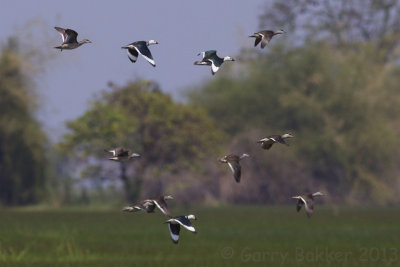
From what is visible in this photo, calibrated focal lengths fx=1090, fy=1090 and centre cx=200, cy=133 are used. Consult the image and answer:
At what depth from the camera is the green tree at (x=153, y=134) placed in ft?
178

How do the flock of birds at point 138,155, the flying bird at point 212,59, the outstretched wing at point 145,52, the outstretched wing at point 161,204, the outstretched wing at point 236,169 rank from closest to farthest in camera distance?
1. the outstretched wing at point 161,204
2. the outstretched wing at point 145,52
3. the outstretched wing at point 236,169
4. the flock of birds at point 138,155
5. the flying bird at point 212,59

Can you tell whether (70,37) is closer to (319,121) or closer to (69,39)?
(69,39)

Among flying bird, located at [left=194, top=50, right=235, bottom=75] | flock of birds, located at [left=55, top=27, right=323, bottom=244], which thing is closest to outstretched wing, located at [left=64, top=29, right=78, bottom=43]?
flock of birds, located at [left=55, top=27, right=323, bottom=244]

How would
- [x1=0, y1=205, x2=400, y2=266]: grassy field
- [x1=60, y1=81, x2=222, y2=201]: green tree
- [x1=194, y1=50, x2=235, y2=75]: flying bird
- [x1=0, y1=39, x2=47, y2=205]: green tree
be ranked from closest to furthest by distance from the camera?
[x1=194, y1=50, x2=235, y2=75]: flying bird, [x1=0, y1=205, x2=400, y2=266]: grassy field, [x1=60, y1=81, x2=222, y2=201]: green tree, [x1=0, y1=39, x2=47, y2=205]: green tree

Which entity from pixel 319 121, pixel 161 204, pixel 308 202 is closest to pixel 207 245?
pixel 308 202

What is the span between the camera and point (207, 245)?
1065 inches

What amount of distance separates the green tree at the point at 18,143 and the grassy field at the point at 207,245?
2062 centimetres

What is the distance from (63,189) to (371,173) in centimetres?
1889

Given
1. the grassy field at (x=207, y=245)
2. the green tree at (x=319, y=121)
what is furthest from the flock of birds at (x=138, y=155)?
the green tree at (x=319, y=121)

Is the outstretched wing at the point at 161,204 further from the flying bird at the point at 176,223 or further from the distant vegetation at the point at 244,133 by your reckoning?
the distant vegetation at the point at 244,133

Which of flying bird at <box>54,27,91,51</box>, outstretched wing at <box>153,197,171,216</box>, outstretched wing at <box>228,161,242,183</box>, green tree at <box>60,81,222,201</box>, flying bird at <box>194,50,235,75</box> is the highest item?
green tree at <box>60,81,222,201</box>

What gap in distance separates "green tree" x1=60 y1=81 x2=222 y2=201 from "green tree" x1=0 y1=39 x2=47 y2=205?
5.67 metres

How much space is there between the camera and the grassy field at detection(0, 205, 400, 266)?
2192 cm

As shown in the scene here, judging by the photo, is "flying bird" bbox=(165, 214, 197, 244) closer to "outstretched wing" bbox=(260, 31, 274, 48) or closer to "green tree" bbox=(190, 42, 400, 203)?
"outstretched wing" bbox=(260, 31, 274, 48)
